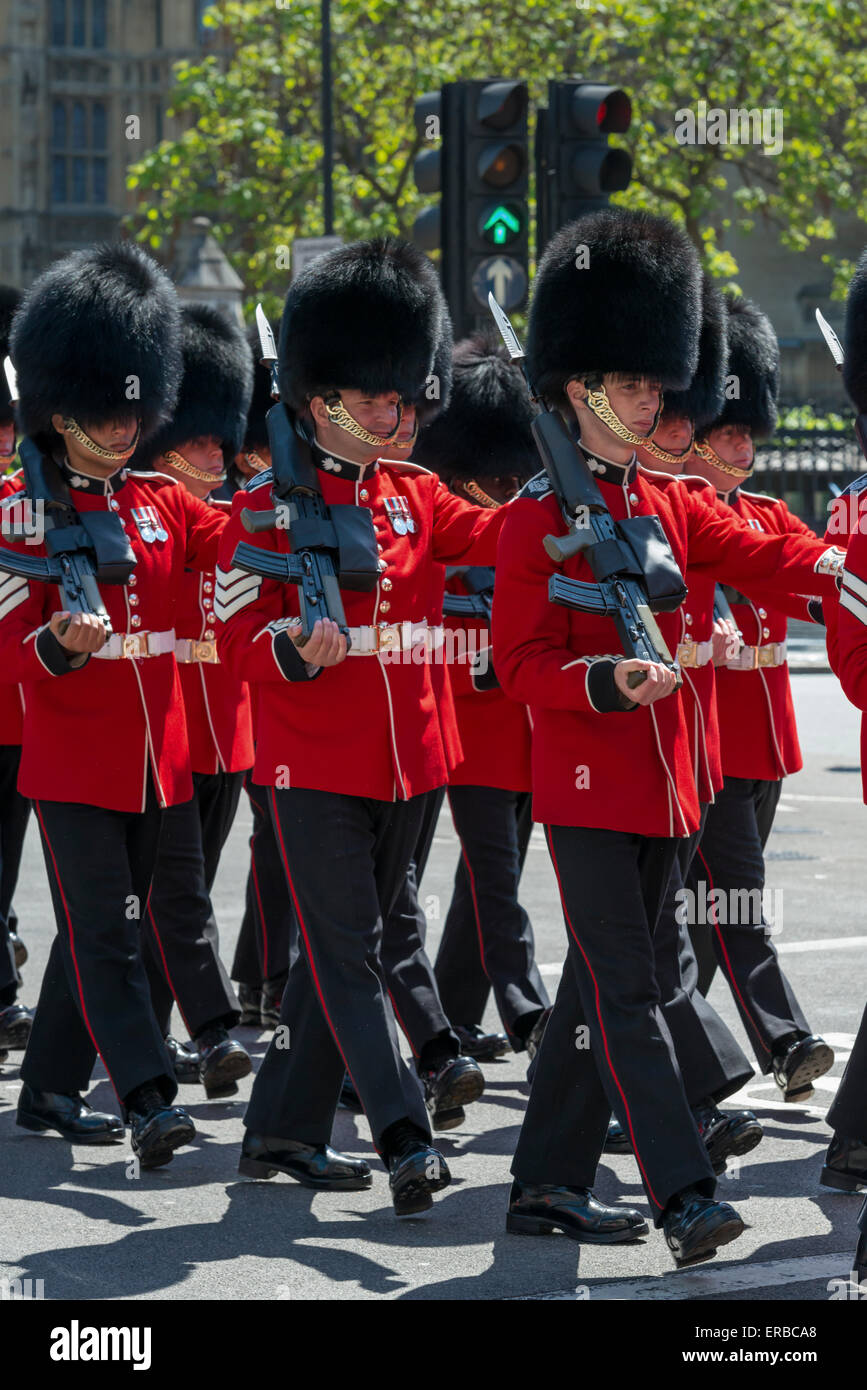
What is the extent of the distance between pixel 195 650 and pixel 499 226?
4.46m

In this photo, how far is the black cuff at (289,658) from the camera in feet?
16.1

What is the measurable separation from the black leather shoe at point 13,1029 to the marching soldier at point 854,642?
2.48 metres

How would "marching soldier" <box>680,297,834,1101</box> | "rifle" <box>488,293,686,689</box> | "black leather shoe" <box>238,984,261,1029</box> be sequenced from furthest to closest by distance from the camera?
"black leather shoe" <box>238,984,261,1029</box>
"marching soldier" <box>680,297,834,1101</box>
"rifle" <box>488,293,686,689</box>

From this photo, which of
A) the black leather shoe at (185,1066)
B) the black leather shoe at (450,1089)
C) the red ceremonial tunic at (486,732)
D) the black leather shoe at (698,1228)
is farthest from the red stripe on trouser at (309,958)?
the red ceremonial tunic at (486,732)

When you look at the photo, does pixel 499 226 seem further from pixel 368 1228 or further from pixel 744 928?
pixel 368 1228

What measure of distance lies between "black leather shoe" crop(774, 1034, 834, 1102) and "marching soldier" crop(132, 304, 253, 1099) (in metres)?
1.34

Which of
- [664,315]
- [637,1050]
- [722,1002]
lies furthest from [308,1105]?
[722,1002]

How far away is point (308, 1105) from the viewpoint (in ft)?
16.8

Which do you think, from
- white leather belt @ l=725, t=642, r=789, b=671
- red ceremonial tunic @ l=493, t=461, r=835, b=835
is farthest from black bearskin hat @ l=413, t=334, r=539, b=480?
red ceremonial tunic @ l=493, t=461, r=835, b=835

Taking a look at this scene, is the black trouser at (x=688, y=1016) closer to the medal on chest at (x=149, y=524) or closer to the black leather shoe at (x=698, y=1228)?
the black leather shoe at (x=698, y=1228)

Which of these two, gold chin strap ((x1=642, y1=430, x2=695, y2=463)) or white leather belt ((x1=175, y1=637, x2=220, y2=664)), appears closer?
gold chin strap ((x1=642, y1=430, x2=695, y2=463))

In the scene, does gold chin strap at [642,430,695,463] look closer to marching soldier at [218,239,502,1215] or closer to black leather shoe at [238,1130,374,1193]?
marching soldier at [218,239,502,1215]

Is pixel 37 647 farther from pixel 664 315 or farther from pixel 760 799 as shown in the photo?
pixel 760 799

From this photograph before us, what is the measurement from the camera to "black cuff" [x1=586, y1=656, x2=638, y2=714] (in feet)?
14.7
